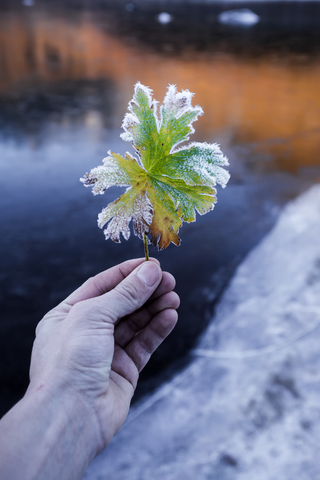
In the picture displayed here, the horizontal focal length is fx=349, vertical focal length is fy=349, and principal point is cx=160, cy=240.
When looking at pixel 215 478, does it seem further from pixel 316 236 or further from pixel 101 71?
pixel 101 71

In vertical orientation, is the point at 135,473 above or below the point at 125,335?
below

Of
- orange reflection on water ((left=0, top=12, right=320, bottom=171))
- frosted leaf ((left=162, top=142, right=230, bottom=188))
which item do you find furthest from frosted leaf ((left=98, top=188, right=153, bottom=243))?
orange reflection on water ((left=0, top=12, right=320, bottom=171))

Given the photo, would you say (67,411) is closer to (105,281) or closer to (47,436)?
(47,436)

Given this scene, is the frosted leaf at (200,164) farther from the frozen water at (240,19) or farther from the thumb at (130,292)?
the frozen water at (240,19)

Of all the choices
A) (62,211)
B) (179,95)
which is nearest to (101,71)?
(62,211)

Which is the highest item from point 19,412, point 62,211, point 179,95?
point 179,95

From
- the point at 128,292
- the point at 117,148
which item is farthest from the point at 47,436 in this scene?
the point at 117,148
